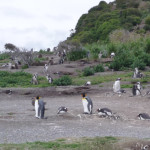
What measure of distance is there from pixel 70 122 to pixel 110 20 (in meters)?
50.2

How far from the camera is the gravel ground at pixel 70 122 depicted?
1045cm

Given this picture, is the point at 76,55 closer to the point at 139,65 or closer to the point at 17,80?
the point at 139,65

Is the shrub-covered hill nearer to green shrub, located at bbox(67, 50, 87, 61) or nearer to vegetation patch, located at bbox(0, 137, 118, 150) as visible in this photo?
green shrub, located at bbox(67, 50, 87, 61)

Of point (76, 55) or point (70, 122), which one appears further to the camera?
point (76, 55)

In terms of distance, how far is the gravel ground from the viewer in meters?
10.5

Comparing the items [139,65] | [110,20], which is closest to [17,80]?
[139,65]

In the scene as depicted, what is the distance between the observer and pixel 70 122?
12211mm

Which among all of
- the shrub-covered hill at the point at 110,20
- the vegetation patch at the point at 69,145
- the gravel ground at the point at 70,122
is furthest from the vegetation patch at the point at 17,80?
the shrub-covered hill at the point at 110,20

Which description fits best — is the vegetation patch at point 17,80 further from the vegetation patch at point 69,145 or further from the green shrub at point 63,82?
the vegetation patch at point 69,145

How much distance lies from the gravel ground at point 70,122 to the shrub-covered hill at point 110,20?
1322 inches

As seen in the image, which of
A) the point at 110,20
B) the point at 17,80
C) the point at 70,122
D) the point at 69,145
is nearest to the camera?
the point at 69,145

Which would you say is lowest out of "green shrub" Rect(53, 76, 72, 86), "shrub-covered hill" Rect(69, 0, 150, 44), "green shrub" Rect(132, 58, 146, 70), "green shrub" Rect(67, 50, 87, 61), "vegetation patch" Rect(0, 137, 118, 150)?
"vegetation patch" Rect(0, 137, 118, 150)

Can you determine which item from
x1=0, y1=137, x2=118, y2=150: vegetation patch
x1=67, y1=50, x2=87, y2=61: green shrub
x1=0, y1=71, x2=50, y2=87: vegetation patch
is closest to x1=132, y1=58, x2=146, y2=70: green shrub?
x1=0, y1=71, x2=50, y2=87: vegetation patch

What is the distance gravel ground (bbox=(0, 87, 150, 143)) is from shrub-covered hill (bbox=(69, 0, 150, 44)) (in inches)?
1322
